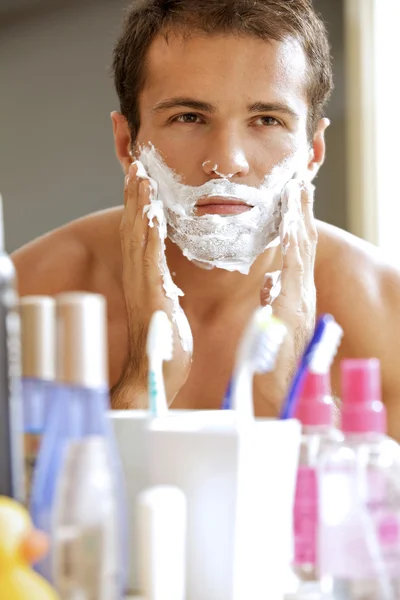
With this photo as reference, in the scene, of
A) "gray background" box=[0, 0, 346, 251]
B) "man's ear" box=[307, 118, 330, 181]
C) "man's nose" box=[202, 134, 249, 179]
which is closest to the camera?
"man's nose" box=[202, 134, 249, 179]

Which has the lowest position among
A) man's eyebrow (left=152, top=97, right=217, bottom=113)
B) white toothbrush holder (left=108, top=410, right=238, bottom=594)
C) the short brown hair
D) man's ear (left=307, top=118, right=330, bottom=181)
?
white toothbrush holder (left=108, top=410, right=238, bottom=594)

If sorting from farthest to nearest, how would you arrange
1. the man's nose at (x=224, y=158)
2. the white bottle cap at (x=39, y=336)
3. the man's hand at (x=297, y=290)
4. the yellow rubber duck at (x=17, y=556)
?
the man's nose at (x=224, y=158) < the man's hand at (x=297, y=290) < the white bottle cap at (x=39, y=336) < the yellow rubber duck at (x=17, y=556)

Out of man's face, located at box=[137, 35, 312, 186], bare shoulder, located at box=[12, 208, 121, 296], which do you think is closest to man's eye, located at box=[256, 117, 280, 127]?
man's face, located at box=[137, 35, 312, 186]

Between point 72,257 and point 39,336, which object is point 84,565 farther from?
point 72,257

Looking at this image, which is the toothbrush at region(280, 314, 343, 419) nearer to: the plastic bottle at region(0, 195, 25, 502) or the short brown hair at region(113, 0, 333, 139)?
the plastic bottle at region(0, 195, 25, 502)

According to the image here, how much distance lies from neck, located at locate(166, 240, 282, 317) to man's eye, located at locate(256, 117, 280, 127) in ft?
0.64

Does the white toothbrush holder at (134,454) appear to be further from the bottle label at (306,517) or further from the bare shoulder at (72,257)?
the bare shoulder at (72,257)

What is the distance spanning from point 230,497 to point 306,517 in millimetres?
90

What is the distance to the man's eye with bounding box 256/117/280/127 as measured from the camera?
1.13m

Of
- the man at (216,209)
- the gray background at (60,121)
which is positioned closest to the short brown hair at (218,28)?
the man at (216,209)

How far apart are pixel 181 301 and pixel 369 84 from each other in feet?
3.22

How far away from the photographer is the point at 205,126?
3.67 feet

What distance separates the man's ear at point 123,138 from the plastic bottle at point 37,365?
83 cm

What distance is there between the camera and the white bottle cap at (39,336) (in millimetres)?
473
